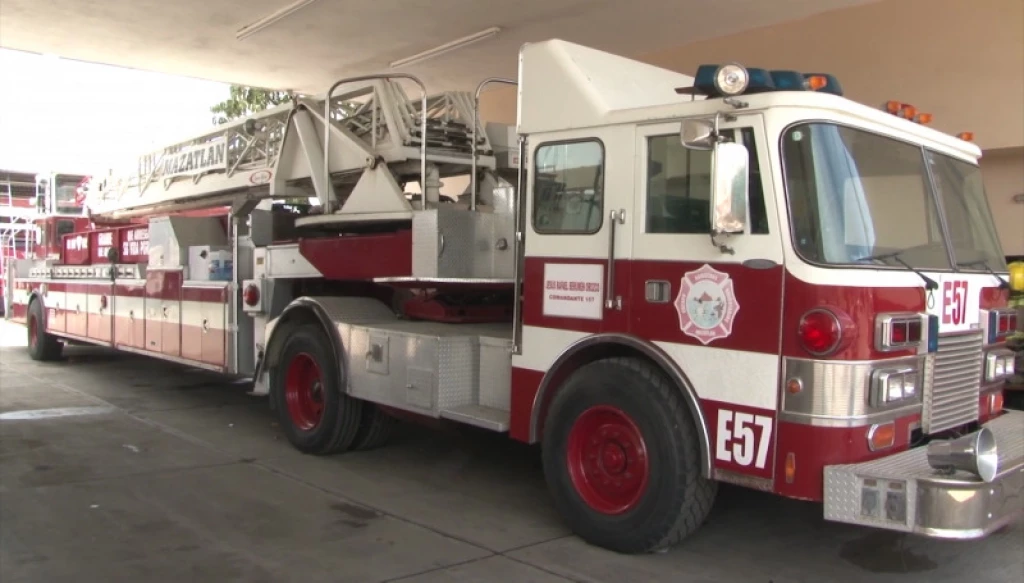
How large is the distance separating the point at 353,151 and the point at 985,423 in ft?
16.5

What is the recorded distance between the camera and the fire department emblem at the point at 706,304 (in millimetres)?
4348

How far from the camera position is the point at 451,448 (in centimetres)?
776

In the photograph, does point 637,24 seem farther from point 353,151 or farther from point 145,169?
point 145,169

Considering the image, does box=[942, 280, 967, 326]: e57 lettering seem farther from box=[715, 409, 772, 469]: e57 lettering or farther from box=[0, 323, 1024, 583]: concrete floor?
box=[0, 323, 1024, 583]: concrete floor

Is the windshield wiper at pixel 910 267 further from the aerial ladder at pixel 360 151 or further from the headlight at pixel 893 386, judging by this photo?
the aerial ladder at pixel 360 151

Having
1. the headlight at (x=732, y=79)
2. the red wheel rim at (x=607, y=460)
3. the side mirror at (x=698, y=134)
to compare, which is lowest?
the red wheel rim at (x=607, y=460)

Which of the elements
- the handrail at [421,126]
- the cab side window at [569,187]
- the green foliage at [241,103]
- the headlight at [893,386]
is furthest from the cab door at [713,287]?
the green foliage at [241,103]

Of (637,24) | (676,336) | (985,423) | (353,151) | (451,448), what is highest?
(637,24)

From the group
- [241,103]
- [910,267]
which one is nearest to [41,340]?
[241,103]

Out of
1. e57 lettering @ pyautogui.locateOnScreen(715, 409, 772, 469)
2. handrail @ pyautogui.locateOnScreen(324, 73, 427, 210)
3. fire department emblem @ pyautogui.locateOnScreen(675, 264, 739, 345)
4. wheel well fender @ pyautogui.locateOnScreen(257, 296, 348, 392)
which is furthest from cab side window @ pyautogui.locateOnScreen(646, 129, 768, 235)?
wheel well fender @ pyautogui.locateOnScreen(257, 296, 348, 392)

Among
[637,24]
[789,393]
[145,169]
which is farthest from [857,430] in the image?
[145,169]

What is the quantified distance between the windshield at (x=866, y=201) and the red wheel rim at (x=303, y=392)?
472 cm

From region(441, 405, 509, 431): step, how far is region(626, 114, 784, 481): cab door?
3.97ft

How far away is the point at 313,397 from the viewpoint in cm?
761
